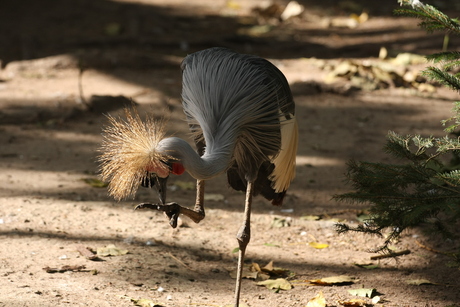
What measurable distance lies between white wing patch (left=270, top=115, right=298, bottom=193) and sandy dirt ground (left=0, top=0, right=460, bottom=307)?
0.57 m

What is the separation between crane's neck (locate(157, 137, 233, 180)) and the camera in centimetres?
311

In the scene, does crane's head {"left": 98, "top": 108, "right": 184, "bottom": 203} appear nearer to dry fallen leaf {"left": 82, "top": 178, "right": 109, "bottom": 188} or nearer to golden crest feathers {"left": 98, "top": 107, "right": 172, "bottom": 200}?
golden crest feathers {"left": 98, "top": 107, "right": 172, "bottom": 200}

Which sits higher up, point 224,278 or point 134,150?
point 134,150

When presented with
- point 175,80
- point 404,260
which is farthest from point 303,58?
point 404,260

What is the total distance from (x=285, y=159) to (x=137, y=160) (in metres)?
1.61

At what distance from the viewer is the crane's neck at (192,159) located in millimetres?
3107

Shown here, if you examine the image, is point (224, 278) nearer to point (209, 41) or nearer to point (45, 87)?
point (45, 87)

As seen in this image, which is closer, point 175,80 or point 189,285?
point 189,285

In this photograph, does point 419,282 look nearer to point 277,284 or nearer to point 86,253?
point 277,284

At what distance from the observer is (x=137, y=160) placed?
3.06 metres

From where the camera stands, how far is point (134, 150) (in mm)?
3088

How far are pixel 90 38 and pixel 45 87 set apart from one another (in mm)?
3040

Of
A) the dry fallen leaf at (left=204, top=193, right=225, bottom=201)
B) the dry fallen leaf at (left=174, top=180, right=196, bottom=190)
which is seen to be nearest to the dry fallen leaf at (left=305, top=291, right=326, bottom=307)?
the dry fallen leaf at (left=204, top=193, right=225, bottom=201)

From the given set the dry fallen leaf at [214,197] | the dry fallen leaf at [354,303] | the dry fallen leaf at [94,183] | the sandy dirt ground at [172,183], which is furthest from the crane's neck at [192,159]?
the dry fallen leaf at [94,183]
